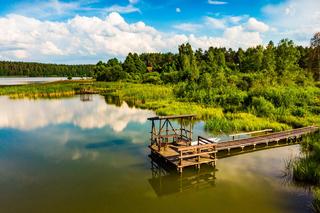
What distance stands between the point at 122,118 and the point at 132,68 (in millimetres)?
77761

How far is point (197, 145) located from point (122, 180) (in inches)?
223

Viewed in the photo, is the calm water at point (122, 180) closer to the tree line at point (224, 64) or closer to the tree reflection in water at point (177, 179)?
the tree reflection in water at point (177, 179)

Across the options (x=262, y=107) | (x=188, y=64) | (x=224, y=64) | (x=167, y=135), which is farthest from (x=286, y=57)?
(x=167, y=135)

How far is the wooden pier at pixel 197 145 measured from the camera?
58.9 feet

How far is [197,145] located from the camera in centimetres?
1822

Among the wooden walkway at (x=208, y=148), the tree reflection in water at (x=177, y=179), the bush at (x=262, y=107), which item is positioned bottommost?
the tree reflection in water at (x=177, y=179)

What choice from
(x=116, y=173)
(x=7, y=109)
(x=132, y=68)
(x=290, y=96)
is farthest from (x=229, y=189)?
(x=132, y=68)

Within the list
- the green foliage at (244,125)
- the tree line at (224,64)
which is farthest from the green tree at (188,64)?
the green foliage at (244,125)

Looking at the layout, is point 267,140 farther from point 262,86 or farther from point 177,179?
point 262,86

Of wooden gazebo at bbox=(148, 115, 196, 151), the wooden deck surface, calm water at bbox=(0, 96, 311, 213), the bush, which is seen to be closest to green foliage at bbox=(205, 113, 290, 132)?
the wooden deck surface

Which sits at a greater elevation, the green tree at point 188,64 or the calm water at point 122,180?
the green tree at point 188,64

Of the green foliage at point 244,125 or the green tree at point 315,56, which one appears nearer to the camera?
the green foliage at point 244,125

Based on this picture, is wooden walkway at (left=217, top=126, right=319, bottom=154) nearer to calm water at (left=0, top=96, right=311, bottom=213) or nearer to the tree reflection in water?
calm water at (left=0, top=96, right=311, bottom=213)

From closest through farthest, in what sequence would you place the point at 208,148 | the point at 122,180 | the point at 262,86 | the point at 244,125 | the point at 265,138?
the point at 122,180, the point at 208,148, the point at 265,138, the point at 244,125, the point at 262,86
